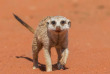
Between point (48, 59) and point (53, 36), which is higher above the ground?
point (53, 36)


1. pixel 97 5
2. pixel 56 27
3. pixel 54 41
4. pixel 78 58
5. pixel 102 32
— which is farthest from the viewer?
pixel 97 5

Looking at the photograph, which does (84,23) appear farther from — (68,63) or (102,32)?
(68,63)

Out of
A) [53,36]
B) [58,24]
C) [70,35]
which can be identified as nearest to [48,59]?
[53,36]

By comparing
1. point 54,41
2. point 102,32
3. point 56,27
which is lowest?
point 102,32

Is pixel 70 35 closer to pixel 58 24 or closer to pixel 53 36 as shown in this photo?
pixel 53 36

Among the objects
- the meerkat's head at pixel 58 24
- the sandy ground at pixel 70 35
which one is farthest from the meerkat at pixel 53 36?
the sandy ground at pixel 70 35

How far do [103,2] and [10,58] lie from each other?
11428 millimetres

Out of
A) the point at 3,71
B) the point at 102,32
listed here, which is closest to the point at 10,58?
the point at 3,71

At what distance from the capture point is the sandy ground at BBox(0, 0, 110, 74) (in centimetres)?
597

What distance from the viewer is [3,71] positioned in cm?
555

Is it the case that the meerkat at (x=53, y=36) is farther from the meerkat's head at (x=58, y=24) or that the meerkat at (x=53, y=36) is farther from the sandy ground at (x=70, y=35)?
the sandy ground at (x=70, y=35)

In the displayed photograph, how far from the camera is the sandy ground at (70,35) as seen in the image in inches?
235

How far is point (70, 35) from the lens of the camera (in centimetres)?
1021

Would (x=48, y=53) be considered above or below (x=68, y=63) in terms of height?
above
